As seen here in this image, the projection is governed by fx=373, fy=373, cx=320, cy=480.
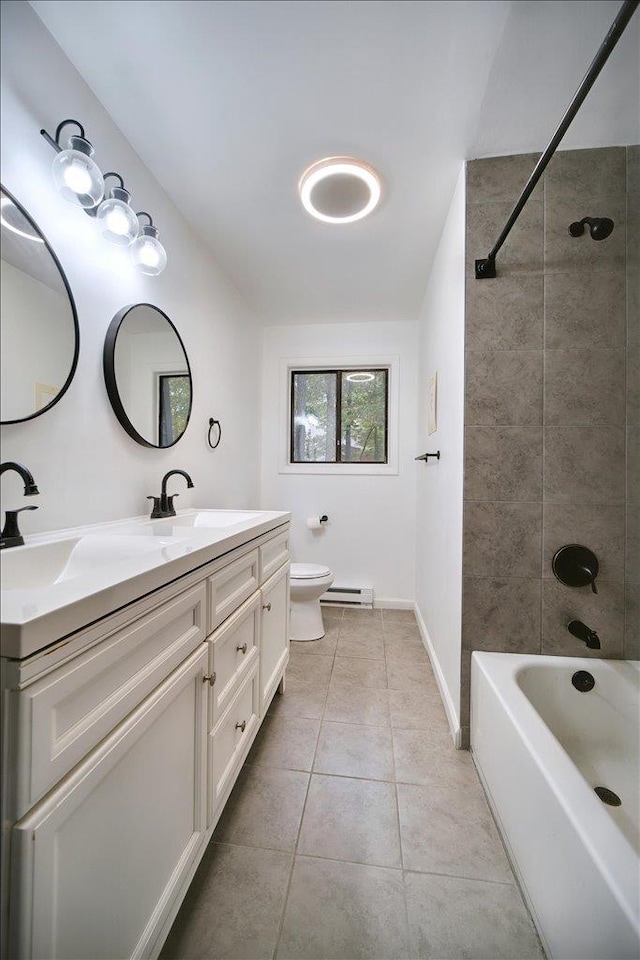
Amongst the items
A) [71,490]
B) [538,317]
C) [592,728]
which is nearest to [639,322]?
[538,317]

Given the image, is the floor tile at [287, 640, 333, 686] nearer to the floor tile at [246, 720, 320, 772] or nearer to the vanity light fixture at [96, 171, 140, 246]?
the floor tile at [246, 720, 320, 772]

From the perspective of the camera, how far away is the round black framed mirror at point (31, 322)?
34.7 inches

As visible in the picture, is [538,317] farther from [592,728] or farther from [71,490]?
[71,490]

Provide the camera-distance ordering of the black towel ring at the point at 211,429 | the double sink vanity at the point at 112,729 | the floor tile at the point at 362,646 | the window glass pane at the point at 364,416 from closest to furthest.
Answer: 1. the double sink vanity at the point at 112,729
2. the black towel ring at the point at 211,429
3. the floor tile at the point at 362,646
4. the window glass pane at the point at 364,416

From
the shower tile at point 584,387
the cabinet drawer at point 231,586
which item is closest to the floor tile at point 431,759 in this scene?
the cabinet drawer at point 231,586

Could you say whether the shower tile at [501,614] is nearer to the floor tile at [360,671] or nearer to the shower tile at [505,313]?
the floor tile at [360,671]

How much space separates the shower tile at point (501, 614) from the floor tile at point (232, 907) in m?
0.92

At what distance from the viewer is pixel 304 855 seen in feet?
3.38

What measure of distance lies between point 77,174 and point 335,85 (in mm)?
823

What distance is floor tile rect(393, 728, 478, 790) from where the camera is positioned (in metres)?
1.30

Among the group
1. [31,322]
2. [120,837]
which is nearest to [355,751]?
[120,837]

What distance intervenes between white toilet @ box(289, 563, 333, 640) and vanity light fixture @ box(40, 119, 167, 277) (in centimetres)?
177

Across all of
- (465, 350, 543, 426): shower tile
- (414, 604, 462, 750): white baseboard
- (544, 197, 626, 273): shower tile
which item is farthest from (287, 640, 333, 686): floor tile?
(544, 197, 626, 273): shower tile

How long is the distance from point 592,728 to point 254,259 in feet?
8.53
